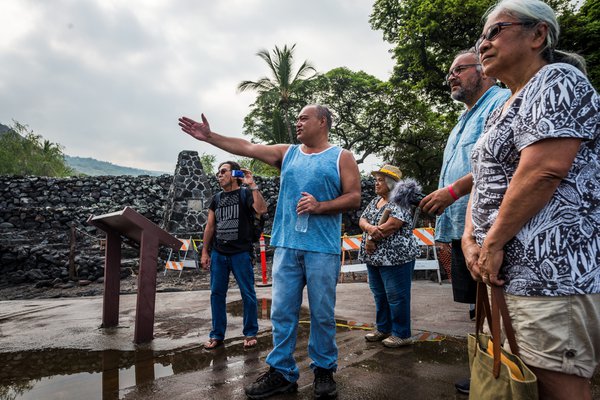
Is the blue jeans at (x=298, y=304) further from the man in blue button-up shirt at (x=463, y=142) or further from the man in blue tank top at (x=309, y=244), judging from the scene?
the man in blue button-up shirt at (x=463, y=142)

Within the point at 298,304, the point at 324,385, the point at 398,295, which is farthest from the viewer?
the point at 398,295

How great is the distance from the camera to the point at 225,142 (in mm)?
2994

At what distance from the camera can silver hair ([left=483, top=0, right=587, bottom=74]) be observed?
55.6 inches

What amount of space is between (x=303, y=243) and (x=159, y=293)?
5.90m

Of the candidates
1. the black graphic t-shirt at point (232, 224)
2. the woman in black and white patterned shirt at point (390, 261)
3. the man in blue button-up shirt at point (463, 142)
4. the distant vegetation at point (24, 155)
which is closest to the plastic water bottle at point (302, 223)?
the man in blue button-up shirt at point (463, 142)

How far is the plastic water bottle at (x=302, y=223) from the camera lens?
2.69 meters

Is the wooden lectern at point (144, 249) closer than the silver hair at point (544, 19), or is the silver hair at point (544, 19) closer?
the silver hair at point (544, 19)

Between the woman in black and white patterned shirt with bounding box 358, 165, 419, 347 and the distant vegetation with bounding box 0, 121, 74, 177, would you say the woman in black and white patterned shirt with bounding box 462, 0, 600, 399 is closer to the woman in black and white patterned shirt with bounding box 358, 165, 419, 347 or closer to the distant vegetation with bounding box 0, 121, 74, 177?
the woman in black and white patterned shirt with bounding box 358, 165, 419, 347

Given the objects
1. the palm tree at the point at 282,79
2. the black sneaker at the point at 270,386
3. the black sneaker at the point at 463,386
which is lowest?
the black sneaker at the point at 463,386

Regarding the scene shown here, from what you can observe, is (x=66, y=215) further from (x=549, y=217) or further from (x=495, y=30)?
(x=549, y=217)

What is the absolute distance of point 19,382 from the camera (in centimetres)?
292

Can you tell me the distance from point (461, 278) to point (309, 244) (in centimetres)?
104

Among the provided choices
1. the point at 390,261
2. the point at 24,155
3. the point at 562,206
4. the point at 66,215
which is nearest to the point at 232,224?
the point at 390,261

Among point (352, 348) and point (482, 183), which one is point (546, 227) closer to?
point (482, 183)
